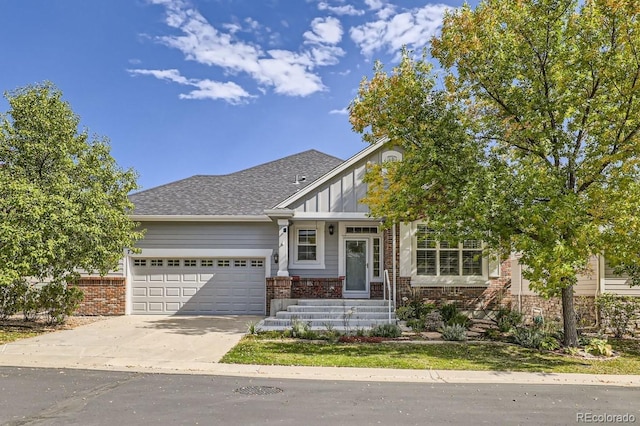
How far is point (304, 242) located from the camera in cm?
1667

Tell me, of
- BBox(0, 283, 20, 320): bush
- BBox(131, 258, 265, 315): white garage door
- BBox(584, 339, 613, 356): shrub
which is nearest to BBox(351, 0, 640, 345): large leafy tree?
BBox(584, 339, 613, 356): shrub

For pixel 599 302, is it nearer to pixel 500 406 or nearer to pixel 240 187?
pixel 500 406

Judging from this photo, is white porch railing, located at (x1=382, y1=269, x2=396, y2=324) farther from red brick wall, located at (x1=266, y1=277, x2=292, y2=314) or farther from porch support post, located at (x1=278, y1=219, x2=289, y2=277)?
porch support post, located at (x1=278, y1=219, x2=289, y2=277)

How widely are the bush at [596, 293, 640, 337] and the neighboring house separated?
2.93 meters

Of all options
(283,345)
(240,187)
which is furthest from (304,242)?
(283,345)

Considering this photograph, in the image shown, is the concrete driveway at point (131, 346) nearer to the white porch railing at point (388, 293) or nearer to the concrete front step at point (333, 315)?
the concrete front step at point (333, 315)

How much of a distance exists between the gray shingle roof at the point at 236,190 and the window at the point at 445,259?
5806mm

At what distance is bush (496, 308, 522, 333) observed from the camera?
42.5 ft

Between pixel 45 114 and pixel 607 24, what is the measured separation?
14.3 m

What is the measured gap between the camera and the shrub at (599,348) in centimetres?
1034

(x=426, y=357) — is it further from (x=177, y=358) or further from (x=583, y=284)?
(x=583, y=284)

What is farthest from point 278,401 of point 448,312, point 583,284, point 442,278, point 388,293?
point 583,284

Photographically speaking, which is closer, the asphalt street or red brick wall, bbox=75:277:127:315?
the asphalt street

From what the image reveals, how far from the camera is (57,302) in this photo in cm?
1388
